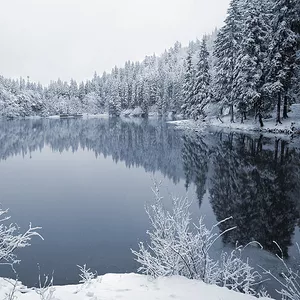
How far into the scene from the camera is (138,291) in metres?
5.01

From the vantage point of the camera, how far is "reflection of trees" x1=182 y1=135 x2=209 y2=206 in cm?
1395

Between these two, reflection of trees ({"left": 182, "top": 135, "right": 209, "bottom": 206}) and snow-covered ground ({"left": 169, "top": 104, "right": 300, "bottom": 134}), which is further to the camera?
snow-covered ground ({"left": 169, "top": 104, "right": 300, "bottom": 134})

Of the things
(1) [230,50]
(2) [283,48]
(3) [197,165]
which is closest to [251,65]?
(2) [283,48]

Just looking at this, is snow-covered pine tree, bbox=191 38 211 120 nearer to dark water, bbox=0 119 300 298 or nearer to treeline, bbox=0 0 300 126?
treeline, bbox=0 0 300 126

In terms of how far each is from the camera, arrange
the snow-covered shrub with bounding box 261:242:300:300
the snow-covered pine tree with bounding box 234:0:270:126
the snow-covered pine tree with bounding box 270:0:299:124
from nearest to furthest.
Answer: the snow-covered shrub with bounding box 261:242:300:300 < the snow-covered pine tree with bounding box 270:0:299:124 < the snow-covered pine tree with bounding box 234:0:270:126

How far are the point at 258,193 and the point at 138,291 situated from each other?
857 centimetres

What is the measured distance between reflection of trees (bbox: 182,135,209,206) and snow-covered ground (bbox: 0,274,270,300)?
6708mm

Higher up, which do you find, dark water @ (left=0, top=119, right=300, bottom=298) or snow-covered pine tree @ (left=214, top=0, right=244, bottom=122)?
snow-covered pine tree @ (left=214, top=0, right=244, bottom=122)

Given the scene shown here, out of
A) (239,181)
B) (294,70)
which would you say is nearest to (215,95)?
(294,70)

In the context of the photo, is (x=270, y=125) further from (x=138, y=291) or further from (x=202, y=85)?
(x=138, y=291)

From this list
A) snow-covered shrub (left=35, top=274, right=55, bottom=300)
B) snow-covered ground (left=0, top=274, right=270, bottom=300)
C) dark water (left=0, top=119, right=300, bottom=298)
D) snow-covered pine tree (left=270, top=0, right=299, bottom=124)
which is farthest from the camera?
snow-covered pine tree (left=270, top=0, right=299, bottom=124)

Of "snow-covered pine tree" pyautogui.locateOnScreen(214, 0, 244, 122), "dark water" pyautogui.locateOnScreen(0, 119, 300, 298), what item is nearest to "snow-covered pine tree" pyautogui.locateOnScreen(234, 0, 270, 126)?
"snow-covered pine tree" pyautogui.locateOnScreen(214, 0, 244, 122)


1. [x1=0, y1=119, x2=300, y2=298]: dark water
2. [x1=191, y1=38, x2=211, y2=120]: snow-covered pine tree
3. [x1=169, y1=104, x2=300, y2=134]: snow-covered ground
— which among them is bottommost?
[x1=0, y1=119, x2=300, y2=298]: dark water

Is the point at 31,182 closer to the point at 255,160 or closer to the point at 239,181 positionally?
the point at 239,181
